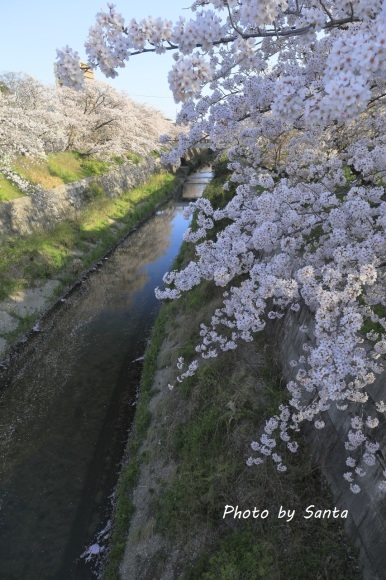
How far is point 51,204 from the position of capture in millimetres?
22734

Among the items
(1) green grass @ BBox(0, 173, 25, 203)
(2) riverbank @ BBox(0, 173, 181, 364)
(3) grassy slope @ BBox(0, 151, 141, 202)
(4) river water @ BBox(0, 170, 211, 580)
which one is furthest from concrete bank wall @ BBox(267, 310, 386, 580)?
(3) grassy slope @ BBox(0, 151, 141, 202)

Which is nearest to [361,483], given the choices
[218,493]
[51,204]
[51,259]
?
[218,493]

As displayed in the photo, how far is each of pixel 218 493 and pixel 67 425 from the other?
590 centimetres

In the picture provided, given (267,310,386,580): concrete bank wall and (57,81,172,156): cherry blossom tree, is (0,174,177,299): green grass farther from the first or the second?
(267,310,386,580): concrete bank wall

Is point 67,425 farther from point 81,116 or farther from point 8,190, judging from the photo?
point 81,116

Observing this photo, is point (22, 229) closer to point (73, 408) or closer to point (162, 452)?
point (73, 408)

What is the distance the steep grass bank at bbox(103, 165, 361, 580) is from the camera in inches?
229

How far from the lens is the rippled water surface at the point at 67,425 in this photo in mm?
8133

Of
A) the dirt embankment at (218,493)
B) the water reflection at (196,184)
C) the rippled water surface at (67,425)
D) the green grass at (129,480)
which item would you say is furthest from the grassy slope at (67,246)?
the water reflection at (196,184)

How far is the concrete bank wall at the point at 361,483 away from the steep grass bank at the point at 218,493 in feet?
0.89

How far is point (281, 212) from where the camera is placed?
5.23 metres

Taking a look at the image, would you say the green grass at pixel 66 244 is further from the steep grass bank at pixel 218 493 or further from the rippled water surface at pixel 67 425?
the steep grass bank at pixel 218 493

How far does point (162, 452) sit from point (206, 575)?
Result: 334cm

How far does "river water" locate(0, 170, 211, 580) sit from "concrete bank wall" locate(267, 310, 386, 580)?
5.36 meters
